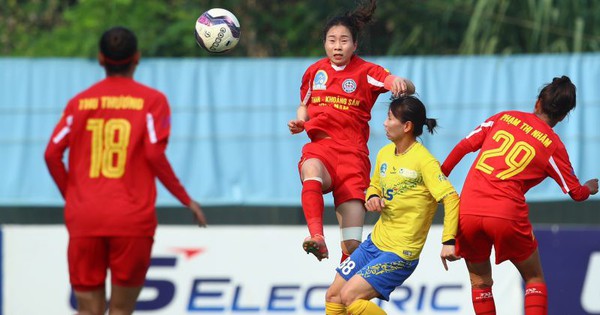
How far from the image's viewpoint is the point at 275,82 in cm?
1302

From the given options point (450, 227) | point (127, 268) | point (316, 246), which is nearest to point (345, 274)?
point (316, 246)

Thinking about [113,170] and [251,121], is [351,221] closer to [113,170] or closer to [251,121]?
[113,170]

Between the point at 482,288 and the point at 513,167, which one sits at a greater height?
the point at 513,167

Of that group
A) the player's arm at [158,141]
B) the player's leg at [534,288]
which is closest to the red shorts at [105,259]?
the player's arm at [158,141]

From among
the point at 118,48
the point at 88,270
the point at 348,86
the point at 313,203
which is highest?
the point at 118,48

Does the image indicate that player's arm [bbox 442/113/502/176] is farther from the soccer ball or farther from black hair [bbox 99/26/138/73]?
black hair [bbox 99/26/138/73]

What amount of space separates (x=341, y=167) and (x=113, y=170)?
1.96 m

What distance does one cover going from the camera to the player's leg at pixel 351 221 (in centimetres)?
778

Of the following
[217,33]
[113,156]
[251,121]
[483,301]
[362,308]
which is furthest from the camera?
[251,121]

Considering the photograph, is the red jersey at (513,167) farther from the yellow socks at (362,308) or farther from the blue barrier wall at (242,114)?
the blue barrier wall at (242,114)

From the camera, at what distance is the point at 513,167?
24.3 feet

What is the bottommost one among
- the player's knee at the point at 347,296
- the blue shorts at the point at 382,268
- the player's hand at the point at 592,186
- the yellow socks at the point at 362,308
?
the yellow socks at the point at 362,308

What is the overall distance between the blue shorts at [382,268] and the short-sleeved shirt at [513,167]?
54 centimetres

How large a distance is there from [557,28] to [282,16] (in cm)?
443
